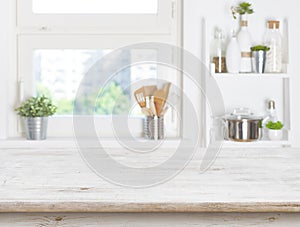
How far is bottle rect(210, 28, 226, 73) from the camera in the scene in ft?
9.11

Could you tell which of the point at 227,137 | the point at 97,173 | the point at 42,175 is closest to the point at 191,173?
the point at 97,173

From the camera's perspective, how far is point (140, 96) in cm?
285

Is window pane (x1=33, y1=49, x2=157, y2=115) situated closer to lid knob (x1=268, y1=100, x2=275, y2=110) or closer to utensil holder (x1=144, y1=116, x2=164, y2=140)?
utensil holder (x1=144, y1=116, x2=164, y2=140)

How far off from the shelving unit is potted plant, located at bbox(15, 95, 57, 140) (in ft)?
2.81

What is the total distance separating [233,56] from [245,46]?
0.37 feet

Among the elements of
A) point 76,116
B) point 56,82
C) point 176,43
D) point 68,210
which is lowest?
point 68,210

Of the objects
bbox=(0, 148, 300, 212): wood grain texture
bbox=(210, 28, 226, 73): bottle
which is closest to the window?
bbox=(210, 28, 226, 73): bottle

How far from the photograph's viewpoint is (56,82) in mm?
2945

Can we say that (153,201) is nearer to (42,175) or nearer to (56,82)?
(42,175)

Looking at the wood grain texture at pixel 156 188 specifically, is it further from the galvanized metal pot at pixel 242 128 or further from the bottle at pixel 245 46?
the bottle at pixel 245 46

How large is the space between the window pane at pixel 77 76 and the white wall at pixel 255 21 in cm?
26

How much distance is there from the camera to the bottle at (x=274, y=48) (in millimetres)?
2762

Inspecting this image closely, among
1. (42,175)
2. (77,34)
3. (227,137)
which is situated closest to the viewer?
(42,175)

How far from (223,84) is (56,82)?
3.06 feet
